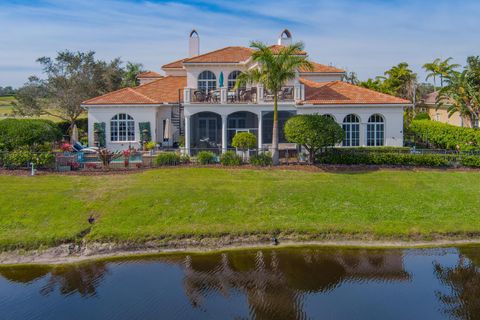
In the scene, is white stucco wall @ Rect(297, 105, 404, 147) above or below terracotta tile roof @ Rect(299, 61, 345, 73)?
below

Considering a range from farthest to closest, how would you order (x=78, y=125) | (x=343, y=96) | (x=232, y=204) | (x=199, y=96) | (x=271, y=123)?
(x=78, y=125)
(x=271, y=123)
(x=343, y=96)
(x=199, y=96)
(x=232, y=204)

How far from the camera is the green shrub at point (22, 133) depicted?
2781 centimetres

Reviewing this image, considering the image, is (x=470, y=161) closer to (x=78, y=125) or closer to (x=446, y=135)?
(x=446, y=135)

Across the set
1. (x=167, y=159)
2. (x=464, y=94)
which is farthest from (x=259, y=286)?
(x=464, y=94)

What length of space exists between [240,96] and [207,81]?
526 cm

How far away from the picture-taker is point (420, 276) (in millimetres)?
16797

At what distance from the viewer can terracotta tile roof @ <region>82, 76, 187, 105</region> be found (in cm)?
3531

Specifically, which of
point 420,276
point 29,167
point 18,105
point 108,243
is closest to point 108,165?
point 29,167

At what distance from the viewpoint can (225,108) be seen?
32.5 meters

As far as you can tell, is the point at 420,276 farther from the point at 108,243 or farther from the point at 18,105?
the point at 18,105

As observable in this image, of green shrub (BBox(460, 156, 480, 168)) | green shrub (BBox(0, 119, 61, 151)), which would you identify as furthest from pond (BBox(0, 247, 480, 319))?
green shrub (BBox(0, 119, 61, 151))

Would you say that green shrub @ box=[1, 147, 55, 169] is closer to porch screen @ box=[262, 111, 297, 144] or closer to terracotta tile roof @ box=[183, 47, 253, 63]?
terracotta tile roof @ box=[183, 47, 253, 63]

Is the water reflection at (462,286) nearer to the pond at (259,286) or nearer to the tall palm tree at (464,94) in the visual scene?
the pond at (259,286)

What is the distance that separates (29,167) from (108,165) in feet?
14.1
